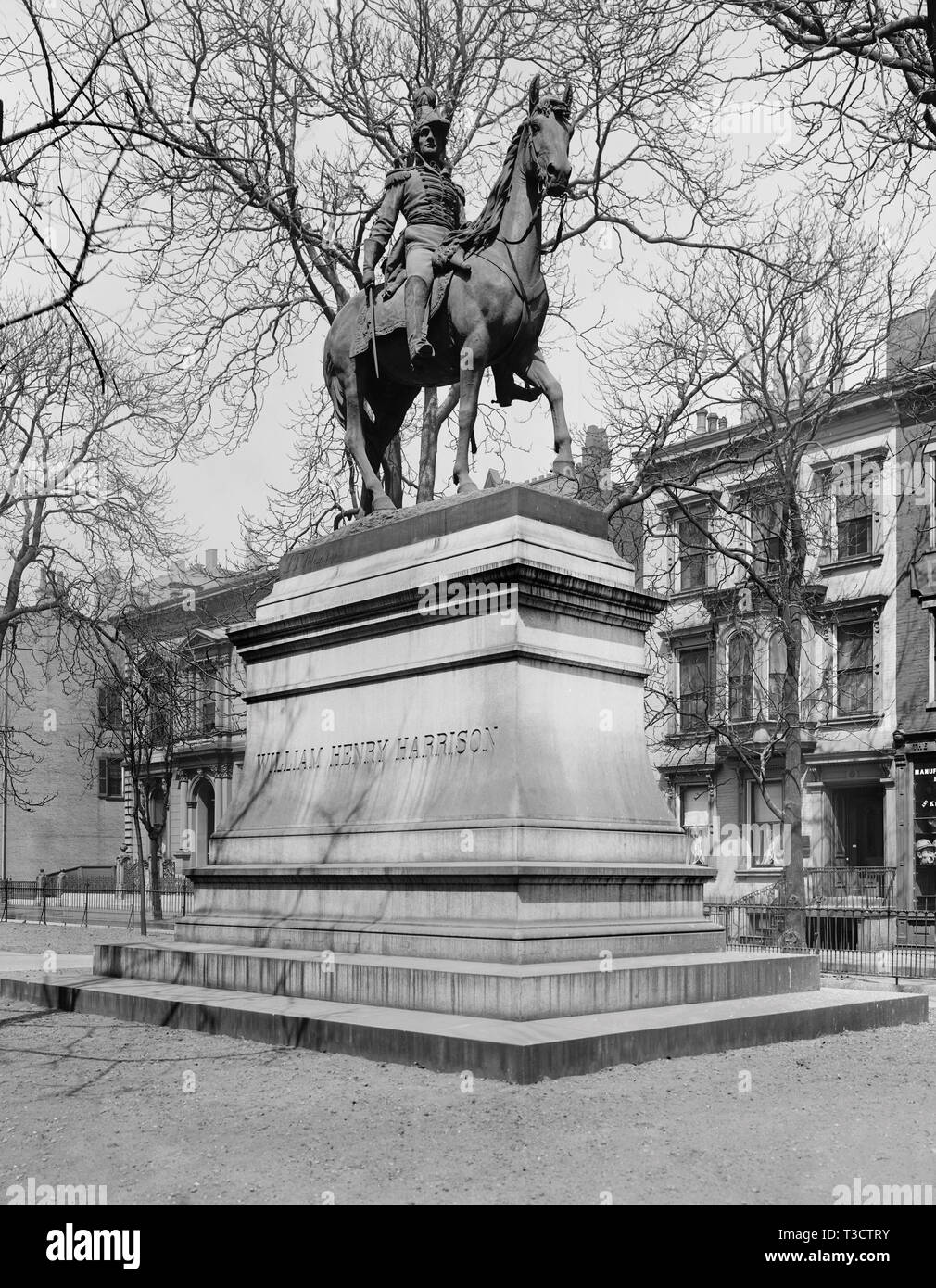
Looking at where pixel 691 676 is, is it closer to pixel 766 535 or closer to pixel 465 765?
pixel 766 535

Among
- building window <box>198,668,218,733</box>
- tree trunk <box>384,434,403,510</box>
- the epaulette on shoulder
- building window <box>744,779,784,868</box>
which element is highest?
the epaulette on shoulder

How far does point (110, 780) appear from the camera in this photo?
8188 cm

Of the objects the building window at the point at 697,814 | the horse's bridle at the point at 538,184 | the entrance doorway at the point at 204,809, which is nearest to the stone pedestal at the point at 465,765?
the horse's bridle at the point at 538,184

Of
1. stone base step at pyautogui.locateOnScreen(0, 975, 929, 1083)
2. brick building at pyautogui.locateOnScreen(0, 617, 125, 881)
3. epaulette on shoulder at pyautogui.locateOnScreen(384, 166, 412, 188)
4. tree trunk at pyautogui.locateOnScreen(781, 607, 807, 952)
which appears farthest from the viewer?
brick building at pyautogui.locateOnScreen(0, 617, 125, 881)

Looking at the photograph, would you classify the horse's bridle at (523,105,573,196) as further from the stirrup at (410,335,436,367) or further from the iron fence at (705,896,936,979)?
the iron fence at (705,896,936,979)

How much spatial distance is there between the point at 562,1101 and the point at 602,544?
252 inches

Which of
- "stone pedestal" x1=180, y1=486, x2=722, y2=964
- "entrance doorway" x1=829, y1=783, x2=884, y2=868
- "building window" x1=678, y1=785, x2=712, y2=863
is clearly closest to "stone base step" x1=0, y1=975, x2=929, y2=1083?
"stone pedestal" x1=180, y1=486, x2=722, y2=964

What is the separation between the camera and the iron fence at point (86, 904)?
42.0 metres

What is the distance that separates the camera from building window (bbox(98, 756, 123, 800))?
258 feet

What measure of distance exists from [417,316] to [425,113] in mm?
2758

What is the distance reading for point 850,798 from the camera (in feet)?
139

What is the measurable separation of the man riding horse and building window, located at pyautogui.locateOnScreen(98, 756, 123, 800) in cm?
6550

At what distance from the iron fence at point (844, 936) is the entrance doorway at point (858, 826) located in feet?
13.3

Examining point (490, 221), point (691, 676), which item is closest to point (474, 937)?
point (490, 221)
